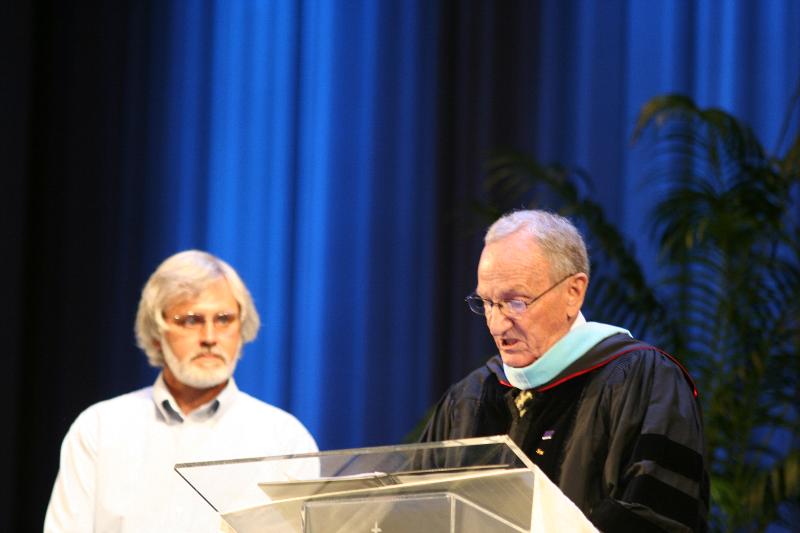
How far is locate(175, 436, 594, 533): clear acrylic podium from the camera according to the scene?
7.50ft

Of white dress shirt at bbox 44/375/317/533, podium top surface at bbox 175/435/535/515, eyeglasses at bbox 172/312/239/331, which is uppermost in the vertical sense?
podium top surface at bbox 175/435/535/515

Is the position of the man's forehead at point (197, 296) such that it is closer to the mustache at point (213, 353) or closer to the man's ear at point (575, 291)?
the mustache at point (213, 353)

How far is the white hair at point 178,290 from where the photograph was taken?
427 centimetres

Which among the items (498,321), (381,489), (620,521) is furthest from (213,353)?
(381,489)

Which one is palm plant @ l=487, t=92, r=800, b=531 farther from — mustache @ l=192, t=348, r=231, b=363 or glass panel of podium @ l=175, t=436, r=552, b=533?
glass panel of podium @ l=175, t=436, r=552, b=533

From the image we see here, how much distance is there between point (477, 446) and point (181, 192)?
4710mm

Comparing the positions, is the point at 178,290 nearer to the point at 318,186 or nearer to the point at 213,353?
the point at 213,353

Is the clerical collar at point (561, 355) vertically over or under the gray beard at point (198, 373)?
over

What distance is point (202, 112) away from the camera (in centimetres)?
679

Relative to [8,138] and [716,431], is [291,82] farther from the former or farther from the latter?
[716,431]

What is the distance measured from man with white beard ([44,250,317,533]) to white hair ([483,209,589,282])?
129 cm

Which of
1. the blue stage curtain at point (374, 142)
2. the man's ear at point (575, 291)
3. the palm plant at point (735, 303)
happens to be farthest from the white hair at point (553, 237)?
the blue stage curtain at point (374, 142)

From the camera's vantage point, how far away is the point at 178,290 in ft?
14.0

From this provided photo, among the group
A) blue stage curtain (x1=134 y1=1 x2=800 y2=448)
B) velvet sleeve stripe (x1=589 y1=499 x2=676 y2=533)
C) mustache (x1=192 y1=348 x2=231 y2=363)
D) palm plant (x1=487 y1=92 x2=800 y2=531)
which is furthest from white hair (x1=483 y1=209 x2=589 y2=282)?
blue stage curtain (x1=134 y1=1 x2=800 y2=448)
